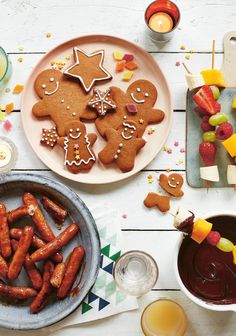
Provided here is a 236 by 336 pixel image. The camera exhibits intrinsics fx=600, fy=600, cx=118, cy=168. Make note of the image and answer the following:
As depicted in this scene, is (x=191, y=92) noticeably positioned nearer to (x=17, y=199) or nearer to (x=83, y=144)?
(x=83, y=144)

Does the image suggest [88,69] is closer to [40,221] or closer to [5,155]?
[5,155]

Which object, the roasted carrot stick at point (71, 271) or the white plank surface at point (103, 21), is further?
the white plank surface at point (103, 21)

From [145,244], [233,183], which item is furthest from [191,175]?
[145,244]

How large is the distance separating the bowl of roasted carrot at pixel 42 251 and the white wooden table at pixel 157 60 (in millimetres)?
69

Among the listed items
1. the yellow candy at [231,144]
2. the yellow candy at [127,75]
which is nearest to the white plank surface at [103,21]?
the yellow candy at [127,75]

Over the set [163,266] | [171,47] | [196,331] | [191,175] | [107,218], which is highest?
[171,47]

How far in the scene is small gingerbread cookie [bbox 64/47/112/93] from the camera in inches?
70.3

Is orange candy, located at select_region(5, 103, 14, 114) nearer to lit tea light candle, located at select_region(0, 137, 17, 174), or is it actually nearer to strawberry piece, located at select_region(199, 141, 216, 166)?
lit tea light candle, located at select_region(0, 137, 17, 174)

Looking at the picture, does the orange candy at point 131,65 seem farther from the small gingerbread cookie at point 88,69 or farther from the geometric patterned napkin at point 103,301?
the geometric patterned napkin at point 103,301

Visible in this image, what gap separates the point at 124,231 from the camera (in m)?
1.80

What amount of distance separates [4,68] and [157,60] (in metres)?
0.46

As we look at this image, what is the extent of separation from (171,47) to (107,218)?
0.55m

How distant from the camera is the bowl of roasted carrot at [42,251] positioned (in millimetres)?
1711

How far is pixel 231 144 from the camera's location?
172 centimetres
